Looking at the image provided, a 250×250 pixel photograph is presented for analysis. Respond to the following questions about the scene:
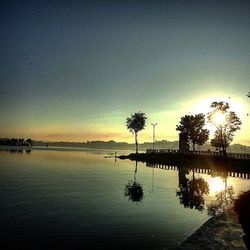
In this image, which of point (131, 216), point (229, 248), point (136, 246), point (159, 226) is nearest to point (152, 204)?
point (131, 216)

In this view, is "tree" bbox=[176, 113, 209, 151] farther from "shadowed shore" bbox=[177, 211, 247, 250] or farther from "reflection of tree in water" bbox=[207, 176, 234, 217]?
"shadowed shore" bbox=[177, 211, 247, 250]

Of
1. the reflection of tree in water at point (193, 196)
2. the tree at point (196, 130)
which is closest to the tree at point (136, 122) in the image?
the tree at point (196, 130)

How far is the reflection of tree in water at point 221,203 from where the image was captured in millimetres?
26031

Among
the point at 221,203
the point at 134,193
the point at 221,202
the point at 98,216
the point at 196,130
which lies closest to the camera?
the point at 98,216

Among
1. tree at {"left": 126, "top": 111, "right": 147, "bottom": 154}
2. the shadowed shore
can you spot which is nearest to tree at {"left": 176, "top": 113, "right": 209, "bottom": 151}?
tree at {"left": 126, "top": 111, "right": 147, "bottom": 154}

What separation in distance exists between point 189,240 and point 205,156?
70.4 meters

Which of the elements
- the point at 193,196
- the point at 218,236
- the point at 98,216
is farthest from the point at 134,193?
the point at 218,236

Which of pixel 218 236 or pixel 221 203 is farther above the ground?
pixel 218 236

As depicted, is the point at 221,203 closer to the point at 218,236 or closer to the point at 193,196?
the point at 193,196

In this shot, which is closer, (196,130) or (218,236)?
(218,236)

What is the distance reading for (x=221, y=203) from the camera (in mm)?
29594

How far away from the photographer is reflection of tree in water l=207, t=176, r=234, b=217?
26.0 m

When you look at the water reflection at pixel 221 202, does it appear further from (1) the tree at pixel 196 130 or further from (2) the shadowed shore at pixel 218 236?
(1) the tree at pixel 196 130

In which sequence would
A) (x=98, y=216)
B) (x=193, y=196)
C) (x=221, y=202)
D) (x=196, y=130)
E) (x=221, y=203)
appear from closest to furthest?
(x=98, y=216), (x=221, y=203), (x=221, y=202), (x=193, y=196), (x=196, y=130)
